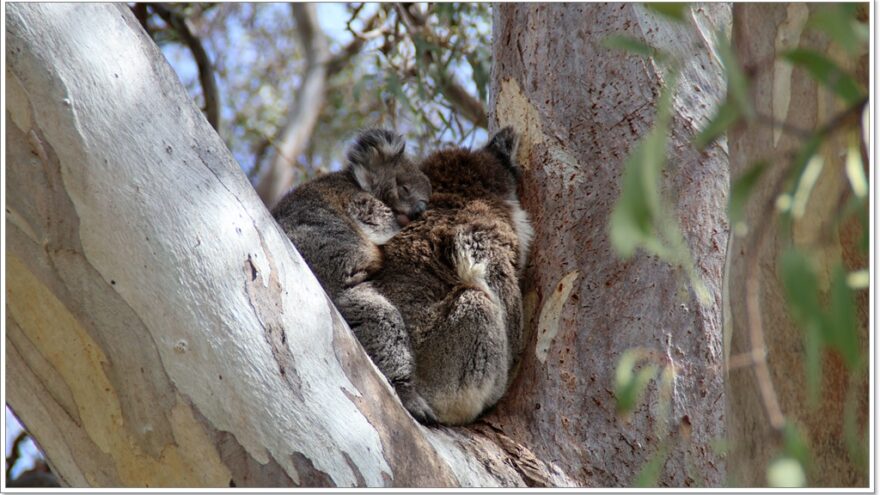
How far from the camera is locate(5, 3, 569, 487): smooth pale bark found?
6.81 feet

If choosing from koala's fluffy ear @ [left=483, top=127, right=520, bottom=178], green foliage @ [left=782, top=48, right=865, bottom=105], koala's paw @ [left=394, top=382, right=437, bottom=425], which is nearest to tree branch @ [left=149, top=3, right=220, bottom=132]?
koala's fluffy ear @ [left=483, top=127, right=520, bottom=178]

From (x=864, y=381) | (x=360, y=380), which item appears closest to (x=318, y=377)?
(x=360, y=380)

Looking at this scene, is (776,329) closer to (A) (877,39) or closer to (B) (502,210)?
(A) (877,39)

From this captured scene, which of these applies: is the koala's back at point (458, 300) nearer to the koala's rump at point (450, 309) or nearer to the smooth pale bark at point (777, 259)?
the koala's rump at point (450, 309)

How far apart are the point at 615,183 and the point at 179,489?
5.12ft

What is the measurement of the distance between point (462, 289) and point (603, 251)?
2.00 ft

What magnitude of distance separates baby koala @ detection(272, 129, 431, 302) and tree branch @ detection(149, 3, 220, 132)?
213cm

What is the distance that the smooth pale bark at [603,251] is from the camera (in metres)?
2.66

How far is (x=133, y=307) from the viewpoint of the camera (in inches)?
81.7

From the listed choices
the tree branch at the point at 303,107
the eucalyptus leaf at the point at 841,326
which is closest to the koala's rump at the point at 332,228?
the eucalyptus leaf at the point at 841,326

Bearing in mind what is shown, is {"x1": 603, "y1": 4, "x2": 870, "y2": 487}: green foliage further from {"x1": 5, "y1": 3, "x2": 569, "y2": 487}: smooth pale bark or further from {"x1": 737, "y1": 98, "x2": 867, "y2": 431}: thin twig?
{"x1": 5, "y1": 3, "x2": 569, "y2": 487}: smooth pale bark

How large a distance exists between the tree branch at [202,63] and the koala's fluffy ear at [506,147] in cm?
270

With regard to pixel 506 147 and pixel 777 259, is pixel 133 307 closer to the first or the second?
pixel 777 259

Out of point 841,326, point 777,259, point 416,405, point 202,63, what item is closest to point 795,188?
point 841,326
